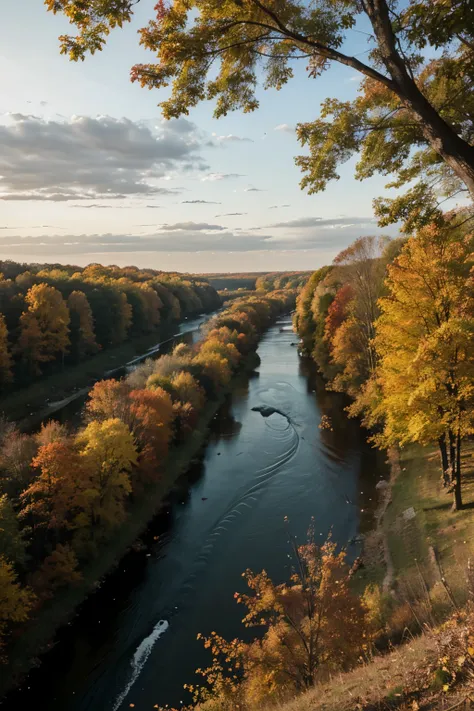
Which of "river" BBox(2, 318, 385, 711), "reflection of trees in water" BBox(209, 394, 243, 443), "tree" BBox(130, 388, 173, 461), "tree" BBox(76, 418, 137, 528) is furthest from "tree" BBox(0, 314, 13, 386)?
"tree" BBox(76, 418, 137, 528)

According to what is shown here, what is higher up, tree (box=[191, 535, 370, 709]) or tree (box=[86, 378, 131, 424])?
tree (box=[86, 378, 131, 424])

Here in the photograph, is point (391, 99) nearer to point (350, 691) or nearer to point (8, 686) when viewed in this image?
point (350, 691)

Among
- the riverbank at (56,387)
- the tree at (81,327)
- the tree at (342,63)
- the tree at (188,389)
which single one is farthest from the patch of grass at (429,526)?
the tree at (81,327)

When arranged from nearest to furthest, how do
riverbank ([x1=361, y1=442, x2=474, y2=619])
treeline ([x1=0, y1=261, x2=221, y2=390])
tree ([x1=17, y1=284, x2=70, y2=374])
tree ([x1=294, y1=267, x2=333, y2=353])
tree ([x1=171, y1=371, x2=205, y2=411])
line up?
riverbank ([x1=361, y1=442, x2=474, y2=619]) < tree ([x1=171, y1=371, x2=205, y2=411]) < treeline ([x1=0, y1=261, x2=221, y2=390]) < tree ([x1=17, y1=284, x2=70, y2=374]) < tree ([x1=294, y1=267, x2=333, y2=353])

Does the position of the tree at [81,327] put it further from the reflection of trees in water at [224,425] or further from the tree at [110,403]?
the tree at [110,403]

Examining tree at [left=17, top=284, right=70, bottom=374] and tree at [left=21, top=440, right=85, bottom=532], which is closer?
tree at [left=21, top=440, right=85, bottom=532]

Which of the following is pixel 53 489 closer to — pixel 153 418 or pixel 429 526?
pixel 153 418

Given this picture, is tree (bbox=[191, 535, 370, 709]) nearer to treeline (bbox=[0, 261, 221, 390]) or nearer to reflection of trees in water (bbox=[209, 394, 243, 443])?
reflection of trees in water (bbox=[209, 394, 243, 443])

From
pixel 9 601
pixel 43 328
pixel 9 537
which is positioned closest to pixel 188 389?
pixel 9 537
